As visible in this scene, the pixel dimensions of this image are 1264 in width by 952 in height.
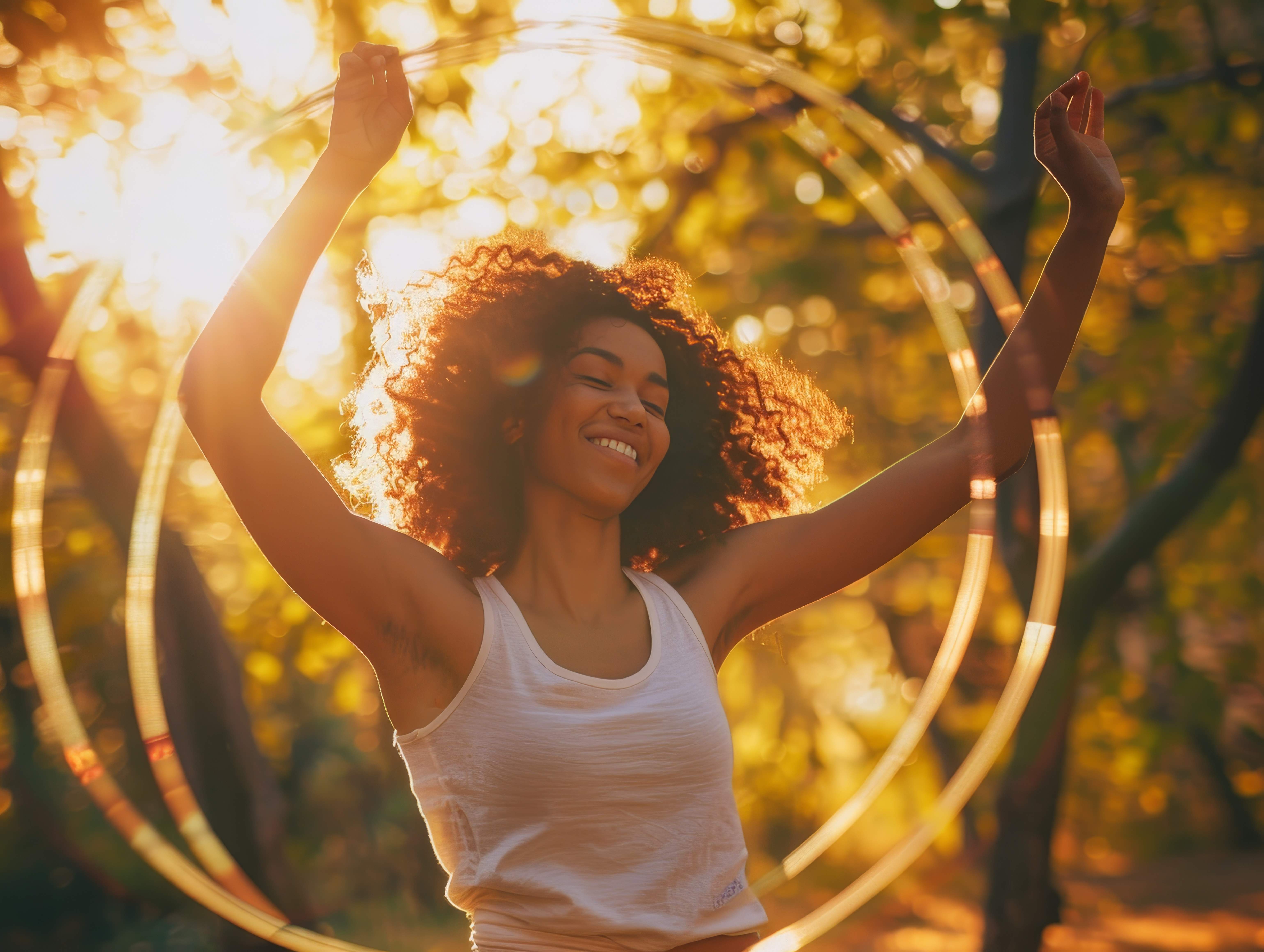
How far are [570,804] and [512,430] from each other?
872 millimetres

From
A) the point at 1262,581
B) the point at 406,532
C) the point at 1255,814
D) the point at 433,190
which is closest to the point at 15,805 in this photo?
the point at 433,190

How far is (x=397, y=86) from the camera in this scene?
200cm

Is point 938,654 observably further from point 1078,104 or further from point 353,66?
point 353,66

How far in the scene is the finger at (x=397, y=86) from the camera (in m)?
1.99

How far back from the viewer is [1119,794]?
12.1m

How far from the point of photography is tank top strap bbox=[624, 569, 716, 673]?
219 centimetres

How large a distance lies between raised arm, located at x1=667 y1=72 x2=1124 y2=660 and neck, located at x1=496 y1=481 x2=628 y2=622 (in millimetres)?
204

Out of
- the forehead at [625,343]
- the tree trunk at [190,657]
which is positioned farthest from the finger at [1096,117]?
the tree trunk at [190,657]

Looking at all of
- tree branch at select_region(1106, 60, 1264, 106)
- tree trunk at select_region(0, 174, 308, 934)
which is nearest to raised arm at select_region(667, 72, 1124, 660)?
tree branch at select_region(1106, 60, 1264, 106)

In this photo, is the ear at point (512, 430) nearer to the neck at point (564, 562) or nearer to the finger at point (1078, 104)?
the neck at point (564, 562)

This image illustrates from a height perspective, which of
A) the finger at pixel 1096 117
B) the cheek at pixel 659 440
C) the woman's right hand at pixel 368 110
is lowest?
the cheek at pixel 659 440

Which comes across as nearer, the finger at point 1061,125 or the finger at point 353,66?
the finger at point 353,66

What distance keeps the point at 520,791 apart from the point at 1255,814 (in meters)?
12.5

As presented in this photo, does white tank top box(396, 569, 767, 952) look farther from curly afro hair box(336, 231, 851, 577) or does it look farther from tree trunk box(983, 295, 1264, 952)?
Answer: tree trunk box(983, 295, 1264, 952)
